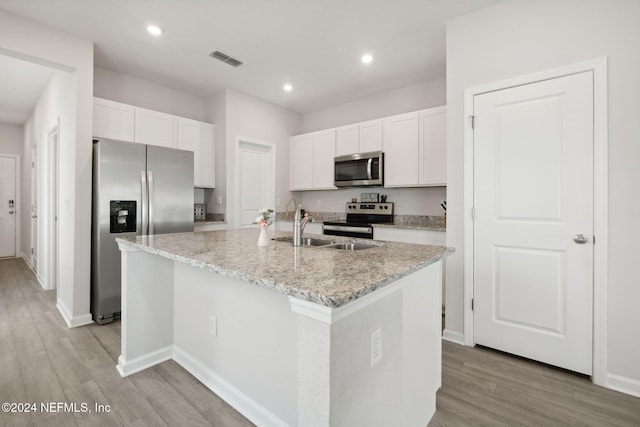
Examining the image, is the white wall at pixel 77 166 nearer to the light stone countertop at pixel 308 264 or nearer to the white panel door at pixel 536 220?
the light stone countertop at pixel 308 264

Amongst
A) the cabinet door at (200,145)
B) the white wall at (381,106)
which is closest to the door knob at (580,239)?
the white wall at (381,106)

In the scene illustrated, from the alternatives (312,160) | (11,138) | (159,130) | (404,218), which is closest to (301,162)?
(312,160)

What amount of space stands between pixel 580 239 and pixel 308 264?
6.39 feet

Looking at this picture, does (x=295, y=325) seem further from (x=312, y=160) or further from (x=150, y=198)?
(x=312, y=160)

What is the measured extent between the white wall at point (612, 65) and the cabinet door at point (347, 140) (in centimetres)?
197

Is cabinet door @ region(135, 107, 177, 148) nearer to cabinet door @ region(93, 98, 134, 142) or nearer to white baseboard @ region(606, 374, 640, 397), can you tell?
cabinet door @ region(93, 98, 134, 142)

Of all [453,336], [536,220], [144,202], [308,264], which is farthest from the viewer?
[144,202]

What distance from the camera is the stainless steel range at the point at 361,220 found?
382 centimetres

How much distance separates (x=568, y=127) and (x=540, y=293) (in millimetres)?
1188

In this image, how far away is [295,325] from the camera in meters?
1.43

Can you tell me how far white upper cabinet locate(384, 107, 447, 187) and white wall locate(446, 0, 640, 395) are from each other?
42.2 inches

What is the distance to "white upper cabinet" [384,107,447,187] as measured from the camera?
3.49 meters

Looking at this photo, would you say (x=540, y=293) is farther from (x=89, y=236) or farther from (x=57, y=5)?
(x=57, y=5)

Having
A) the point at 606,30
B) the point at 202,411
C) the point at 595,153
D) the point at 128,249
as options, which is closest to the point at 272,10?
the point at 128,249
